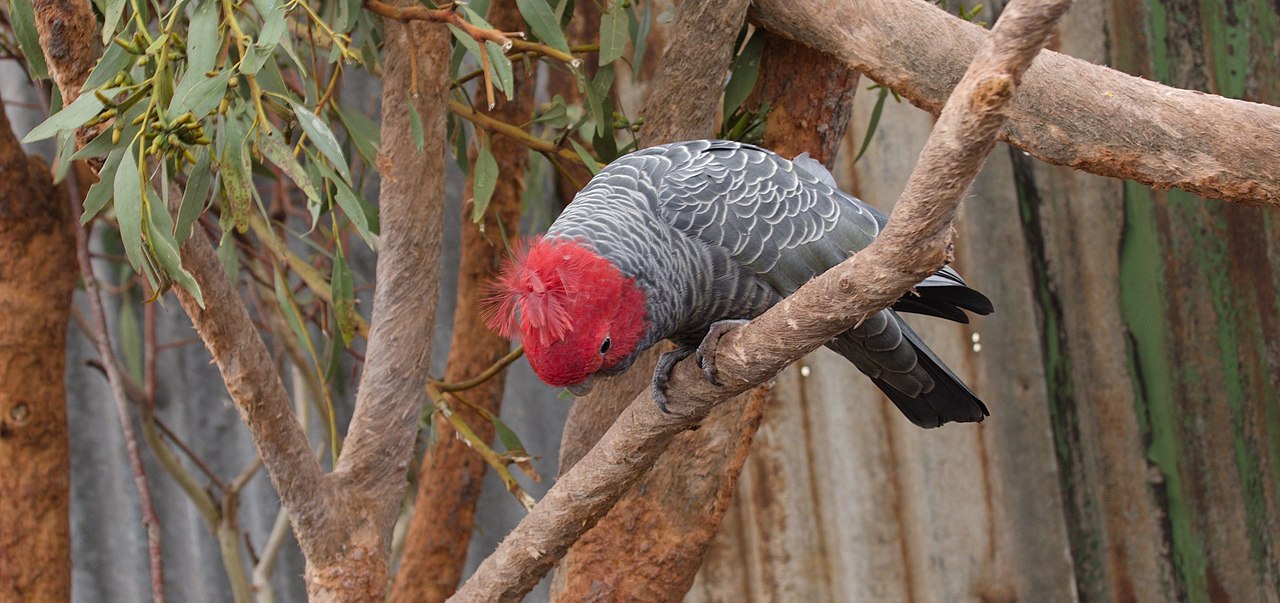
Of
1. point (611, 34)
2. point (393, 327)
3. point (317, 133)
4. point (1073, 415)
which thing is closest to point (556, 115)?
point (611, 34)

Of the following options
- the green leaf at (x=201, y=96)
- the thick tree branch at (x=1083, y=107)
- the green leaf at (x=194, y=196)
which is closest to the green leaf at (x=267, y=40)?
the green leaf at (x=201, y=96)

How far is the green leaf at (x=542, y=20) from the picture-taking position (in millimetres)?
1133

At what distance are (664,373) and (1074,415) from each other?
3.21 ft

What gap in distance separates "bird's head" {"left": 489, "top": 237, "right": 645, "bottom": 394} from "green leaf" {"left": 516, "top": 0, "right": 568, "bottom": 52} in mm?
276

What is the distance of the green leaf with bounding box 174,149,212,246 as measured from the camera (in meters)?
1.00

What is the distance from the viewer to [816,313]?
0.80m

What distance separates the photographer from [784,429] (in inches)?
78.6

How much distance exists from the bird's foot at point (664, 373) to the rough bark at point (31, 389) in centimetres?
87

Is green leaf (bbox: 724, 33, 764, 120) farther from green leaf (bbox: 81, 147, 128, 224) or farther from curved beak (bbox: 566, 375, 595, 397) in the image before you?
green leaf (bbox: 81, 147, 128, 224)

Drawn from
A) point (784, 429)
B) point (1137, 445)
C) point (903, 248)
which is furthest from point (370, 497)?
point (1137, 445)

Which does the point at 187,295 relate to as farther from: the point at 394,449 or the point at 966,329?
the point at 966,329

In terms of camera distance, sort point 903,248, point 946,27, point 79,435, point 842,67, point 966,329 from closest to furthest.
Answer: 1. point 903,248
2. point 946,27
3. point 842,67
4. point 966,329
5. point 79,435

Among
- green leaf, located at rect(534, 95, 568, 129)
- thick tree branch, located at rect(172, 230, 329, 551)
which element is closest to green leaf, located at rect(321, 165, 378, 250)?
thick tree branch, located at rect(172, 230, 329, 551)

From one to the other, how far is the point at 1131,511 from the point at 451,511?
3.63 ft
